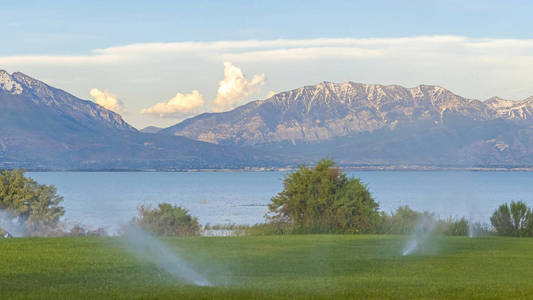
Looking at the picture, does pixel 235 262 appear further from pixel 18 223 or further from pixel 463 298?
pixel 18 223

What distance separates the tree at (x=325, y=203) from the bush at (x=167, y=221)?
16.1 feet

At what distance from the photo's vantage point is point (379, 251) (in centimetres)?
2236

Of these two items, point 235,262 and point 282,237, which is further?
point 282,237

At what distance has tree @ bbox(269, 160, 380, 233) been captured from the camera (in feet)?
104

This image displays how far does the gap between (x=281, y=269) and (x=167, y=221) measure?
2016 cm

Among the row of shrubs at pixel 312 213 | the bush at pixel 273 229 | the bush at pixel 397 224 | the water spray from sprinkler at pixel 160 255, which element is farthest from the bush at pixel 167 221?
the water spray from sprinkler at pixel 160 255

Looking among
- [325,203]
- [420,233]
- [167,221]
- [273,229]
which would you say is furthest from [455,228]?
[167,221]

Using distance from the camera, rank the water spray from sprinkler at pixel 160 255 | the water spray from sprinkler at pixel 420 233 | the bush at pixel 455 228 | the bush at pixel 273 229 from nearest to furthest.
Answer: the water spray from sprinkler at pixel 160 255 < the water spray from sprinkler at pixel 420 233 < the bush at pixel 273 229 < the bush at pixel 455 228

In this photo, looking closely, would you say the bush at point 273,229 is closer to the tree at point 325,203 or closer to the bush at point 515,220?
the tree at point 325,203

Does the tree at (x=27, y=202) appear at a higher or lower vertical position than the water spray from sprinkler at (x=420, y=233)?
higher

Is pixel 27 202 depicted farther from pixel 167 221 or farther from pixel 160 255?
pixel 160 255

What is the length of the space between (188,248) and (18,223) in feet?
51.4

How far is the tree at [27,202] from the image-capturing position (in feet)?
116

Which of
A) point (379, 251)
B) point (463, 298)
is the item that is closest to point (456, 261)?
point (379, 251)
